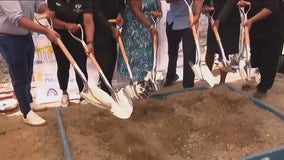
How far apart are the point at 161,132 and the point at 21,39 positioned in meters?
1.00

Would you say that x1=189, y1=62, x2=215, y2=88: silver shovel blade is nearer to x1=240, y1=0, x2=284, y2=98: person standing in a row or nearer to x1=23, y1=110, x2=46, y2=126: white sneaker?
x1=240, y1=0, x2=284, y2=98: person standing in a row

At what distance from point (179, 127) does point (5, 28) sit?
1171 millimetres

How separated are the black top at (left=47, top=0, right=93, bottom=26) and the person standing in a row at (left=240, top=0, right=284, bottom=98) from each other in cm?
104

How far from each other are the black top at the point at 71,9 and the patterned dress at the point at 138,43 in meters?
0.33

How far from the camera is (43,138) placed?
7.30 ft

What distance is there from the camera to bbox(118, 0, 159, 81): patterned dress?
2.50 m

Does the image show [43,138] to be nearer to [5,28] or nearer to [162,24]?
[5,28]

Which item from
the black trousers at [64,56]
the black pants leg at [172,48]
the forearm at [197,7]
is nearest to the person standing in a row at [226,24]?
the forearm at [197,7]

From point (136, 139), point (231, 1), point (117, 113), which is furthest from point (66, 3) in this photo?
point (231, 1)

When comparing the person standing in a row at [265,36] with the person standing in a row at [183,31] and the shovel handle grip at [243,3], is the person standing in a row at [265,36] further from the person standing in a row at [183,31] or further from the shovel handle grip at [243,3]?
the person standing in a row at [183,31]

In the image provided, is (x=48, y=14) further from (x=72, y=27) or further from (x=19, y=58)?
(x=19, y=58)

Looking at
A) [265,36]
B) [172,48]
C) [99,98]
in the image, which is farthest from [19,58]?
[265,36]

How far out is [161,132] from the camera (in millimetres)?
2168

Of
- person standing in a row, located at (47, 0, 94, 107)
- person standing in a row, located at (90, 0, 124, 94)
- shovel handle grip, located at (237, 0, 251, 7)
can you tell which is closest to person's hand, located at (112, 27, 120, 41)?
person standing in a row, located at (90, 0, 124, 94)
